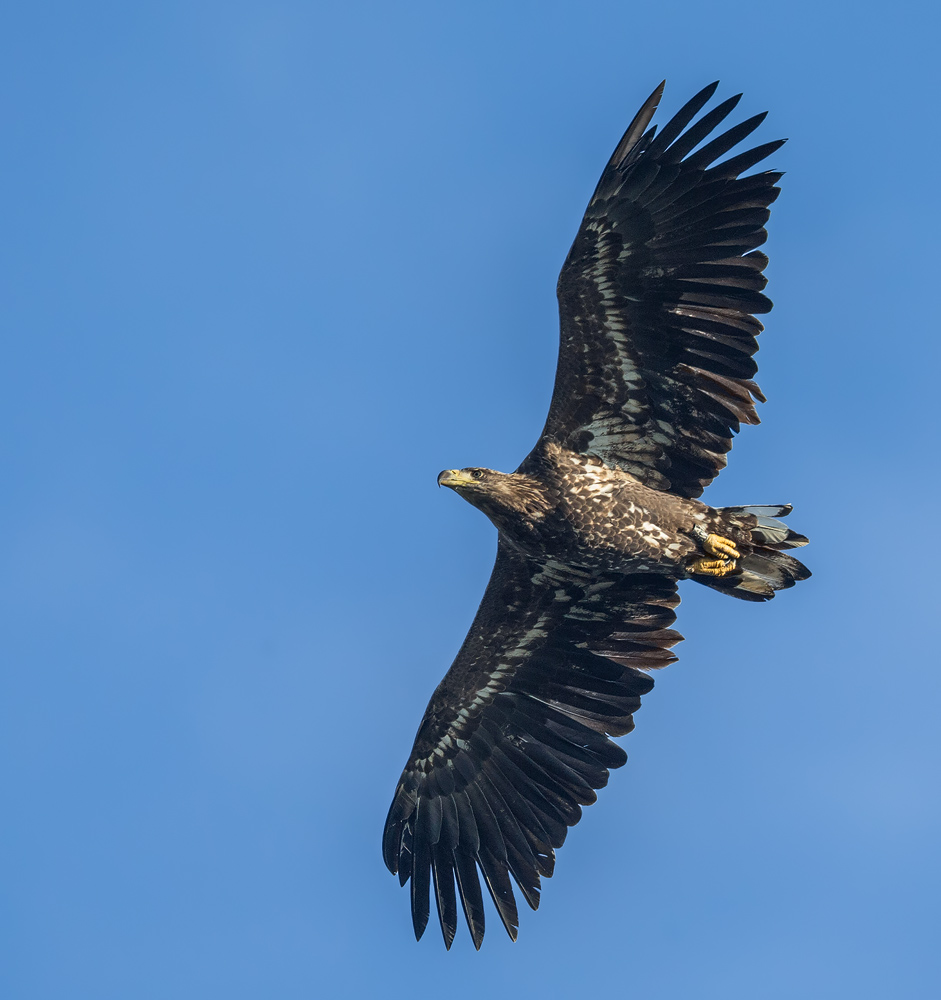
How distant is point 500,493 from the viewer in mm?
14352

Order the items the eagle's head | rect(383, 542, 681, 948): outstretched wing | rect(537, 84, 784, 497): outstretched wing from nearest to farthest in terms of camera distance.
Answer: rect(537, 84, 784, 497): outstretched wing, the eagle's head, rect(383, 542, 681, 948): outstretched wing

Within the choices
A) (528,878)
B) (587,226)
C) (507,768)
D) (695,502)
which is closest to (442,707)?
(507,768)

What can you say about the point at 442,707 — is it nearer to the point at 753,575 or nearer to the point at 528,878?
the point at 528,878

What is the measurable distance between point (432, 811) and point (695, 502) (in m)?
4.52

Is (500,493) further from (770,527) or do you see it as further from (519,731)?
(519,731)

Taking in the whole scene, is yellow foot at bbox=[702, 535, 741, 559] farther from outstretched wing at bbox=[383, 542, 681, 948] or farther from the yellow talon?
outstretched wing at bbox=[383, 542, 681, 948]

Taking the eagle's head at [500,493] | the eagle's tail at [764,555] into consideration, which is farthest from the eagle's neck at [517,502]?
the eagle's tail at [764,555]

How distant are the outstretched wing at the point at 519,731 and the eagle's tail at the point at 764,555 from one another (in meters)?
1.01

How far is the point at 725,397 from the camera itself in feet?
46.9

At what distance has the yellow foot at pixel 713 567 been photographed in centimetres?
1449

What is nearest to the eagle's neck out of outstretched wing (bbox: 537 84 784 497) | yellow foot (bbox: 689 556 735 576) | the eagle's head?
the eagle's head

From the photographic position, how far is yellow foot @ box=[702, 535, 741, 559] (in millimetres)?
14430

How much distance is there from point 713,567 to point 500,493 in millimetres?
2234

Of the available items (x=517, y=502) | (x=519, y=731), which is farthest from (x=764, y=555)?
(x=519, y=731)
